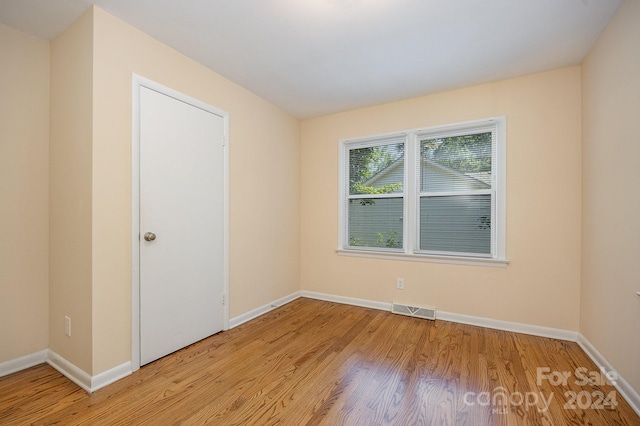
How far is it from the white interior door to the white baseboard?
146 mm

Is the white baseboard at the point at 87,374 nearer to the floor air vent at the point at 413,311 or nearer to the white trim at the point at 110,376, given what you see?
the white trim at the point at 110,376

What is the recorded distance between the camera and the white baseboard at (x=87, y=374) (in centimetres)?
180

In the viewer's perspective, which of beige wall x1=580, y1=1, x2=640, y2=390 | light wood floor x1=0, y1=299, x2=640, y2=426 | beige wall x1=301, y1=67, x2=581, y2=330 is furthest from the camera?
beige wall x1=301, y1=67, x2=581, y2=330

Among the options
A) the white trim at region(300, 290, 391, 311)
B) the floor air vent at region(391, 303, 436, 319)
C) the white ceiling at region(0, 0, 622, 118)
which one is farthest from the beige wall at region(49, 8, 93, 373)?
the floor air vent at region(391, 303, 436, 319)

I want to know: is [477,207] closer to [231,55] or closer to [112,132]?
[231,55]

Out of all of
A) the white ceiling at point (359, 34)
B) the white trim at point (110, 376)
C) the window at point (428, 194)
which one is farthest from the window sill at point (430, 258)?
the white trim at point (110, 376)

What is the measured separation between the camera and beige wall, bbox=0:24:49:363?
197cm

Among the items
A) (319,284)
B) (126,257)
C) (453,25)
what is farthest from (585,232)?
(126,257)

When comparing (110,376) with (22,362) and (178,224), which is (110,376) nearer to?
(22,362)

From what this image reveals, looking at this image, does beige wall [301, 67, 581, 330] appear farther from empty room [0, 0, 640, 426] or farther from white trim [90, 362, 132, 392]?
white trim [90, 362, 132, 392]

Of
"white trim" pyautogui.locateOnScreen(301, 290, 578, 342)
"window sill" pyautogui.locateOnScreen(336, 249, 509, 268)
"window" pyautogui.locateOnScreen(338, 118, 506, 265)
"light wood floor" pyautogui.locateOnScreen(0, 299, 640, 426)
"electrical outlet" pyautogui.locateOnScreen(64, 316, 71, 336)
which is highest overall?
"window" pyautogui.locateOnScreen(338, 118, 506, 265)

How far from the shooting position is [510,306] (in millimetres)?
2744

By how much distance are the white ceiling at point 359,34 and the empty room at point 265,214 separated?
0.02 m

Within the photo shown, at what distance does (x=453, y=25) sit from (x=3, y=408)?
383cm
